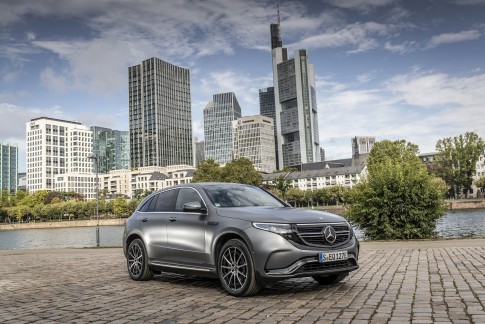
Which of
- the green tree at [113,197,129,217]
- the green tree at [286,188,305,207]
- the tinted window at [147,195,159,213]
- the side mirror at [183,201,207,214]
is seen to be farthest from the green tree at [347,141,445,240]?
the green tree at [113,197,129,217]

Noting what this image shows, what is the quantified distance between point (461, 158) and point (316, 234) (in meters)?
114

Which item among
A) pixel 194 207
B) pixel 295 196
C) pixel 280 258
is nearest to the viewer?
pixel 280 258

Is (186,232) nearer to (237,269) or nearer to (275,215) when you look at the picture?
(237,269)

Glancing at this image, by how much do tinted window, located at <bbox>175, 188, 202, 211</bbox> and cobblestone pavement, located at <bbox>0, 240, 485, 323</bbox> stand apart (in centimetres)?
144

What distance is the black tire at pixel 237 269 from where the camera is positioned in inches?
274

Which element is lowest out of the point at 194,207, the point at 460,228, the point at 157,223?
the point at 460,228

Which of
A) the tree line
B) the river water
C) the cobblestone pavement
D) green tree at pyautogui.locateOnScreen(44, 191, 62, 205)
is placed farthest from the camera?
green tree at pyautogui.locateOnScreen(44, 191, 62, 205)

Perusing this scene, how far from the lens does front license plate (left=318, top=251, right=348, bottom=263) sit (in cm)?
690

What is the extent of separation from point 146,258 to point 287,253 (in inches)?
139

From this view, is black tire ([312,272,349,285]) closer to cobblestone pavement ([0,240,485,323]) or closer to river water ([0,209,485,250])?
cobblestone pavement ([0,240,485,323])

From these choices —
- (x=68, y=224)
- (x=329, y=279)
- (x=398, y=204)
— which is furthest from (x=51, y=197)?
(x=329, y=279)

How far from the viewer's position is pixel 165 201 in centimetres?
927

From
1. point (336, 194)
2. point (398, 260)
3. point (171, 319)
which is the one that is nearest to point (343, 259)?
point (171, 319)

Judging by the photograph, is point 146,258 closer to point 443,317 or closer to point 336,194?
point 443,317
